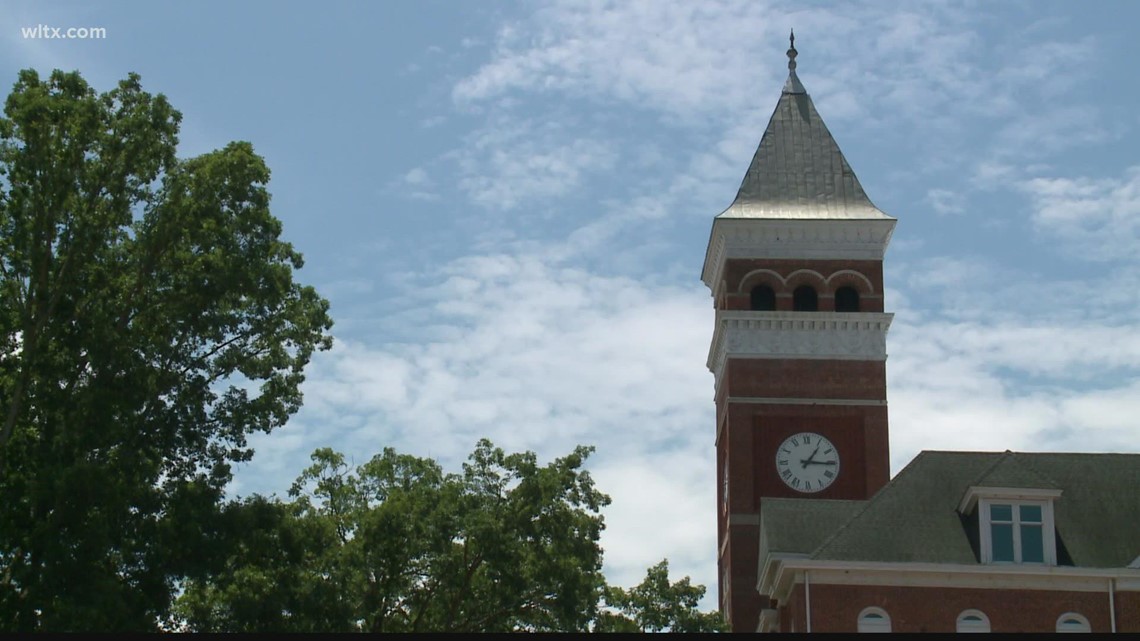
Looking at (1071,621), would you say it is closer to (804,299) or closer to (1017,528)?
(1017,528)

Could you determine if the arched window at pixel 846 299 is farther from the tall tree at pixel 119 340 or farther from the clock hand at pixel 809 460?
the tall tree at pixel 119 340

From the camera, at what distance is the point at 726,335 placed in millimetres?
58875

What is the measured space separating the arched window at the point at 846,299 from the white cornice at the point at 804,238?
42.7 inches

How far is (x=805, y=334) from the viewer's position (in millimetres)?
58594

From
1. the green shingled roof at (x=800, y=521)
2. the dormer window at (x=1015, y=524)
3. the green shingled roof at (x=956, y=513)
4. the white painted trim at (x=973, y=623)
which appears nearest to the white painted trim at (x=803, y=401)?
the green shingled roof at (x=800, y=521)

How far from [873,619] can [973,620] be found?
90.6 inches

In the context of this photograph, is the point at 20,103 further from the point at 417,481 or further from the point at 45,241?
Result: the point at 417,481

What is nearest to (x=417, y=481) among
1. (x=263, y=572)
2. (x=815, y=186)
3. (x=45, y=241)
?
(x=263, y=572)

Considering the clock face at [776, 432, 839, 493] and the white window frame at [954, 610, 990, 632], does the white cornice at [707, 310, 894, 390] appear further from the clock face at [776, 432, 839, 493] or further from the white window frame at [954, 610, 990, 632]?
the white window frame at [954, 610, 990, 632]

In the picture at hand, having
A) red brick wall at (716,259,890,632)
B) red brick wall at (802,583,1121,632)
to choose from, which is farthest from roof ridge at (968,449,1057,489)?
red brick wall at (716,259,890,632)

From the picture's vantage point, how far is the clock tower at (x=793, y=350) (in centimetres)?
5650

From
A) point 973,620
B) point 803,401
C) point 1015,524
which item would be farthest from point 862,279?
point 973,620

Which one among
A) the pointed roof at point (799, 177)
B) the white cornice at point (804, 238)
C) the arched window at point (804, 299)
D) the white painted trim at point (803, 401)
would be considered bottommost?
the white painted trim at point (803, 401)

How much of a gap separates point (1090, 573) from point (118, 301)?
70.6ft
